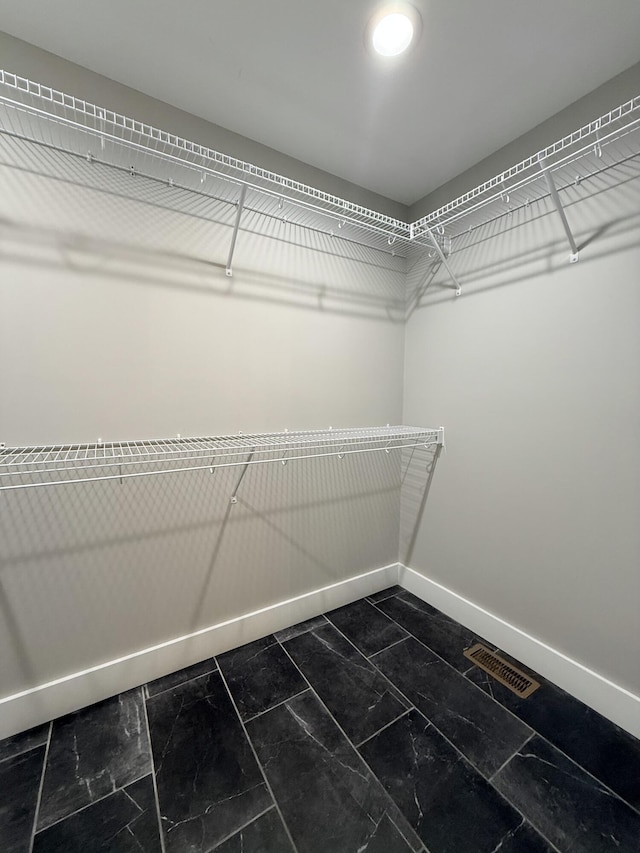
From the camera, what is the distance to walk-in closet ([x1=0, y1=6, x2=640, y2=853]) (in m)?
1.10

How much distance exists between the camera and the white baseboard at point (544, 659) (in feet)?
4.38

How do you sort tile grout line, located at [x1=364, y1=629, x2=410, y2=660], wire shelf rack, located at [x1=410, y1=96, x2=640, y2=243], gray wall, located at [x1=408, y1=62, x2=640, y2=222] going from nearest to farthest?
wire shelf rack, located at [x1=410, y1=96, x2=640, y2=243], gray wall, located at [x1=408, y1=62, x2=640, y2=222], tile grout line, located at [x1=364, y1=629, x2=410, y2=660]

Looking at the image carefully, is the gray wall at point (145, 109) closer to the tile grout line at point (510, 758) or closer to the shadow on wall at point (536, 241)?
the shadow on wall at point (536, 241)

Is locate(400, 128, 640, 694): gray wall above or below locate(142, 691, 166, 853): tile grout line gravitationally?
above

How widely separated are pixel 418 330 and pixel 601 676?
183cm

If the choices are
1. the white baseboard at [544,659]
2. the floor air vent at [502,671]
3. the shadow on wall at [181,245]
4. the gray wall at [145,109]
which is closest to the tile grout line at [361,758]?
the floor air vent at [502,671]

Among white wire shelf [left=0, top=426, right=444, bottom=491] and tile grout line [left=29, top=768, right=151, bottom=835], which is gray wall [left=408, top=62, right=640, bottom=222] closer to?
white wire shelf [left=0, top=426, right=444, bottom=491]

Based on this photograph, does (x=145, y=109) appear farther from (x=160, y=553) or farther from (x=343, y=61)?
(x=160, y=553)

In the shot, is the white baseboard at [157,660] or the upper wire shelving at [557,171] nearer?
the upper wire shelving at [557,171]

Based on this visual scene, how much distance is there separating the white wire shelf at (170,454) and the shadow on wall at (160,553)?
0.05 m

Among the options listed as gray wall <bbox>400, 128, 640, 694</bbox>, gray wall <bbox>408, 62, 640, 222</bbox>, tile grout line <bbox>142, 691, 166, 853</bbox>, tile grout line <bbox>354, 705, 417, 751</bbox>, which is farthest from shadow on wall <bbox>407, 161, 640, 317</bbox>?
tile grout line <bbox>142, 691, 166, 853</bbox>

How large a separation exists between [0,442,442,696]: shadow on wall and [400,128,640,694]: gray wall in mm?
416

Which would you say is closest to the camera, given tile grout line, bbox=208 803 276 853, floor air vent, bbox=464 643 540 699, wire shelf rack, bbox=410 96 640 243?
tile grout line, bbox=208 803 276 853

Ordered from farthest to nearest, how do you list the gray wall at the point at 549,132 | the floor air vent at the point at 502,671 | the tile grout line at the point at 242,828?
the floor air vent at the point at 502,671
the gray wall at the point at 549,132
the tile grout line at the point at 242,828
